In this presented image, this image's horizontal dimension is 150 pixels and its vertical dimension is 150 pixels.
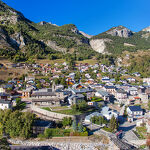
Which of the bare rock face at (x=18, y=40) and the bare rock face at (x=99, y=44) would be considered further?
the bare rock face at (x=99, y=44)

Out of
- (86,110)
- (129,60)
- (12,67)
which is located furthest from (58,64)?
(86,110)

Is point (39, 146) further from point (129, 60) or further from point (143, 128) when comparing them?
point (129, 60)

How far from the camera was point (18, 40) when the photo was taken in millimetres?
117000

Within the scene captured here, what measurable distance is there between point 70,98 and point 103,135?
14.2 meters

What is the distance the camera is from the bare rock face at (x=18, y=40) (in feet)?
380

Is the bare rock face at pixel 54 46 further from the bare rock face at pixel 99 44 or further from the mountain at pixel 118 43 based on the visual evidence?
the bare rock face at pixel 99 44

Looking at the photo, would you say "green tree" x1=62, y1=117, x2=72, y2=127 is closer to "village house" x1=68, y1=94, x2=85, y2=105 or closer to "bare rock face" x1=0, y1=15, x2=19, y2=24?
"village house" x1=68, y1=94, x2=85, y2=105

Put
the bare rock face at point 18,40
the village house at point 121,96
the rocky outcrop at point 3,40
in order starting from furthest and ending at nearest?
the bare rock face at point 18,40 < the rocky outcrop at point 3,40 < the village house at point 121,96

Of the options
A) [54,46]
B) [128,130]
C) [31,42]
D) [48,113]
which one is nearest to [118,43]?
[54,46]

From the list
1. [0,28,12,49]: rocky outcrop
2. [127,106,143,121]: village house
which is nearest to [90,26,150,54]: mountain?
[0,28,12,49]: rocky outcrop

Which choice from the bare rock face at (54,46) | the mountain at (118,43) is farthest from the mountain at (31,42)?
the mountain at (118,43)

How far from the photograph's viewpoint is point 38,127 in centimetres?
3011

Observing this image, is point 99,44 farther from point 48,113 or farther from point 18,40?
point 48,113

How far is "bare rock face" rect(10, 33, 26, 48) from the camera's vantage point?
115750 mm
